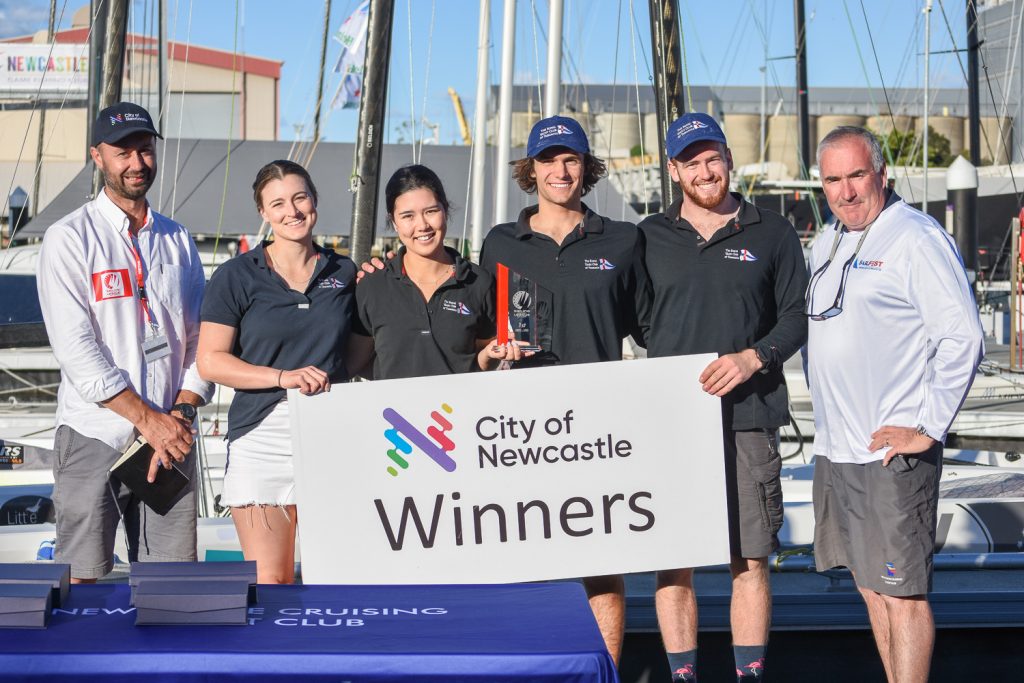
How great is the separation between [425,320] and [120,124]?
1212mm

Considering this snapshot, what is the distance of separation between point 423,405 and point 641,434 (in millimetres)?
778

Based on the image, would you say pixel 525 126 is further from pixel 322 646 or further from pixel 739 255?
pixel 322 646

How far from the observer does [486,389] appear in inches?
145

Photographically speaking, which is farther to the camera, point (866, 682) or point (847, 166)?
point (866, 682)

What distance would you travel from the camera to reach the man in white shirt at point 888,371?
3.44 m

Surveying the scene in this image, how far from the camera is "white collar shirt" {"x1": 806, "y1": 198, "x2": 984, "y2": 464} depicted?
3.42m

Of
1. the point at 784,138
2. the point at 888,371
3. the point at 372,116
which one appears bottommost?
the point at 888,371

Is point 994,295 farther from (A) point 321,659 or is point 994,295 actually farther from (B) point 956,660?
(A) point 321,659

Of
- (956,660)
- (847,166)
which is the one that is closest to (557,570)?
(847,166)

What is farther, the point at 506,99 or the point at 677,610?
the point at 506,99

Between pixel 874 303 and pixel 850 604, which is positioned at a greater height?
pixel 874 303

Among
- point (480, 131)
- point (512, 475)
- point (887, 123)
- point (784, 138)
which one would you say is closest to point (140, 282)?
point (512, 475)

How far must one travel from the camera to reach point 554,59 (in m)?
9.27

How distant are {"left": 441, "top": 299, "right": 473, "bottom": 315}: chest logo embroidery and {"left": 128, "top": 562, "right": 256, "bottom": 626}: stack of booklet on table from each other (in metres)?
1.47
